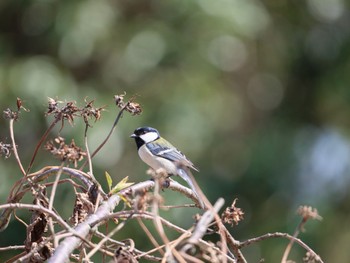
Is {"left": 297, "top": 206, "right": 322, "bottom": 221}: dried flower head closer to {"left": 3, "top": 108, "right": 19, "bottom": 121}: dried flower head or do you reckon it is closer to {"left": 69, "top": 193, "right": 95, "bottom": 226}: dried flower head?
{"left": 69, "top": 193, "right": 95, "bottom": 226}: dried flower head

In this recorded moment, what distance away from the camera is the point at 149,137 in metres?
3.09

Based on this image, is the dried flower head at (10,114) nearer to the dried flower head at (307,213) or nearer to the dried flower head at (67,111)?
the dried flower head at (67,111)

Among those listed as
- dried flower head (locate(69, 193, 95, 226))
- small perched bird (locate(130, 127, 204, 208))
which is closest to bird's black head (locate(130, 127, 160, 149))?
small perched bird (locate(130, 127, 204, 208))

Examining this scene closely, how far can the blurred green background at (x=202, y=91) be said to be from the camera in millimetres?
5965

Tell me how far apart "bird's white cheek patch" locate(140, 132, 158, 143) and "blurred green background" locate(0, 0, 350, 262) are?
2.29 meters

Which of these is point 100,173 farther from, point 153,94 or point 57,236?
point 57,236

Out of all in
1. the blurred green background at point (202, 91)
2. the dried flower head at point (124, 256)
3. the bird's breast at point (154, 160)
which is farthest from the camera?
the blurred green background at point (202, 91)

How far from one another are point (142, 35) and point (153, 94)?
0.48 m

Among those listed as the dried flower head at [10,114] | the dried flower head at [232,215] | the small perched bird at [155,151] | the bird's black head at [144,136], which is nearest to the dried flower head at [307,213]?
the dried flower head at [232,215]

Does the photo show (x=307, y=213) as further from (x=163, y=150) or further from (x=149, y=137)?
(x=149, y=137)

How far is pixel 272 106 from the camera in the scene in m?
7.78

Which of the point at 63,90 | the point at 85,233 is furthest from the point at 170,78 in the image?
the point at 85,233

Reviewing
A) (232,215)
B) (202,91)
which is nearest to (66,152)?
(232,215)

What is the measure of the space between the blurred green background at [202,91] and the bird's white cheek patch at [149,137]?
229 cm
